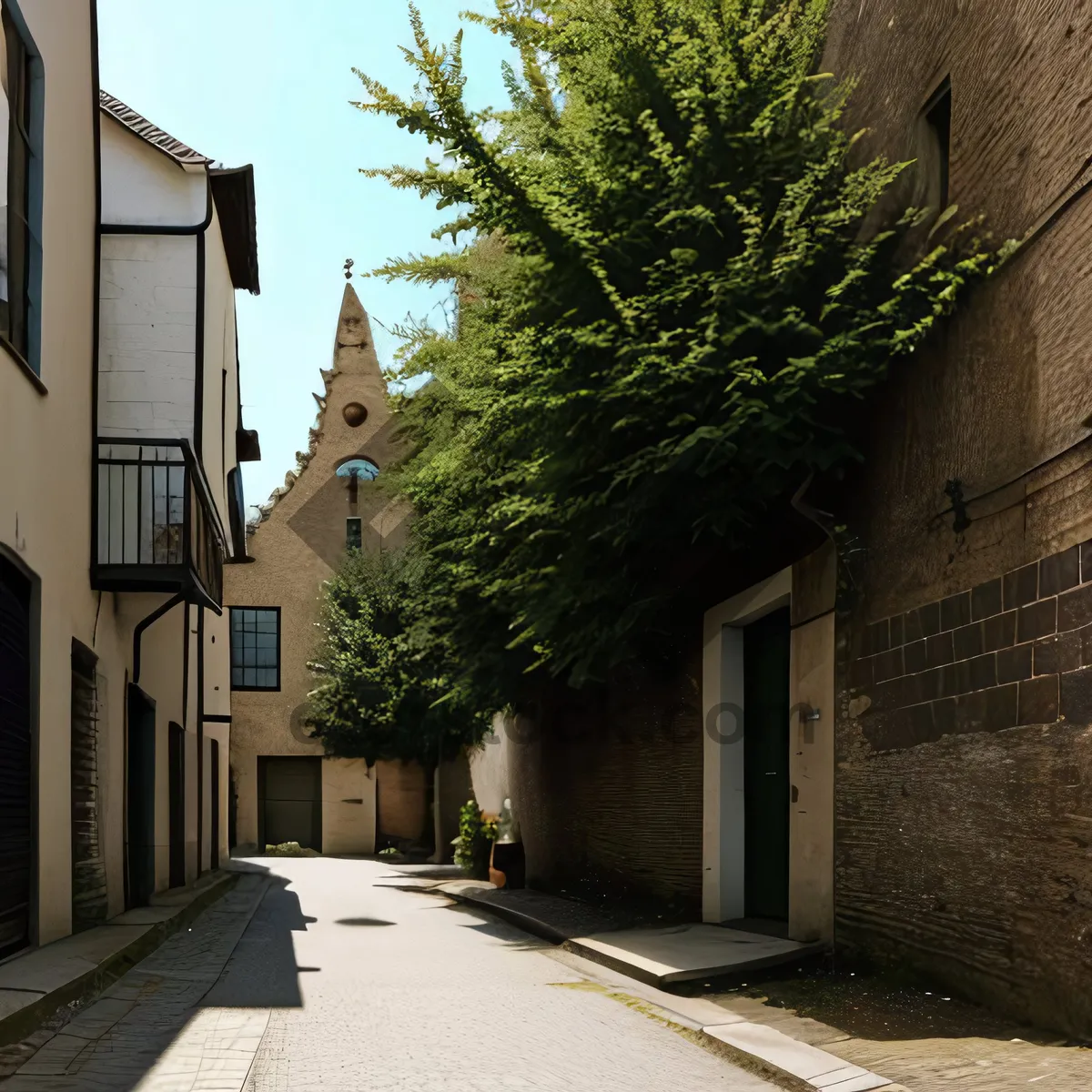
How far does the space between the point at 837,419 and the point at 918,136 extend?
6.12 feet

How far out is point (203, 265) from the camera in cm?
1375

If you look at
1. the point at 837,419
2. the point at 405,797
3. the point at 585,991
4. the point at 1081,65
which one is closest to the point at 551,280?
the point at 837,419

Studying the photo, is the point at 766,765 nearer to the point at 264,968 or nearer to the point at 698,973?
the point at 698,973

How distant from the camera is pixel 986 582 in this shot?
737 centimetres

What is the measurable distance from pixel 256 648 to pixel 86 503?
71.1ft

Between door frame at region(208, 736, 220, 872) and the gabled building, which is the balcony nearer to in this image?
door frame at region(208, 736, 220, 872)

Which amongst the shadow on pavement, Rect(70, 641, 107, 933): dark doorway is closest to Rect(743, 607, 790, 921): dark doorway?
the shadow on pavement

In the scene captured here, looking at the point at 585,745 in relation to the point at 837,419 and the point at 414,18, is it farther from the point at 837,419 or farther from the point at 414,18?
the point at 414,18

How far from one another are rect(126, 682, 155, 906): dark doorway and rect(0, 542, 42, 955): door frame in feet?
13.5

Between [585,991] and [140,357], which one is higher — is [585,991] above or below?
below

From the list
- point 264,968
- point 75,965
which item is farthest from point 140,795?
point 75,965

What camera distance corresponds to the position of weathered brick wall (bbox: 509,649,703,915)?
41.3 feet

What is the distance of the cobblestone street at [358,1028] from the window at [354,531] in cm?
2091

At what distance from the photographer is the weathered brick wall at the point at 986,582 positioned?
21.2 ft
